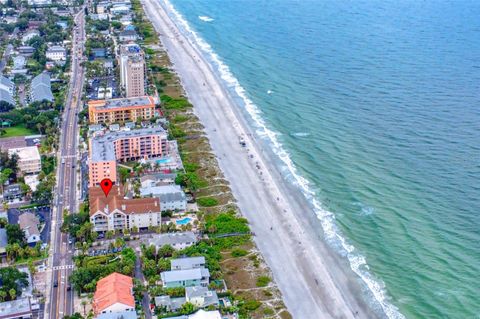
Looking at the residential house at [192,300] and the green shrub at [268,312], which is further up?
the residential house at [192,300]

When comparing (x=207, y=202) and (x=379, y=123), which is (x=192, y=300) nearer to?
(x=207, y=202)

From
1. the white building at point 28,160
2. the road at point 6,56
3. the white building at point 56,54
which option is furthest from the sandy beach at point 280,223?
the road at point 6,56

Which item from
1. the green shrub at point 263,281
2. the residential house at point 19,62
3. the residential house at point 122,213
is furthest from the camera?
the residential house at point 19,62

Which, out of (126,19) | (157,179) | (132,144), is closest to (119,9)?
(126,19)

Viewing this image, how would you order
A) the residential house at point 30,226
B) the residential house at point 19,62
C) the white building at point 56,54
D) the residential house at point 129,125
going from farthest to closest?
the white building at point 56,54 < the residential house at point 19,62 < the residential house at point 129,125 < the residential house at point 30,226

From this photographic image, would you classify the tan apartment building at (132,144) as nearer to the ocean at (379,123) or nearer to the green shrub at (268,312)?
the ocean at (379,123)

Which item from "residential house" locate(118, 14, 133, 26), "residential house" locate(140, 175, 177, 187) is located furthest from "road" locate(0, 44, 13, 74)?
"residential house" locate(140, 175, 177, 187)

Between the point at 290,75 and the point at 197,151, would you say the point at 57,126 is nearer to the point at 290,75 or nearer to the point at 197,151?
the point at 197,151

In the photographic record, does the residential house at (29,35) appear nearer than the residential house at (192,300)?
No
